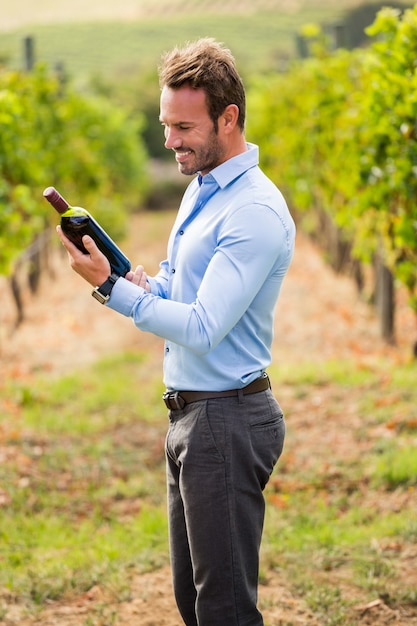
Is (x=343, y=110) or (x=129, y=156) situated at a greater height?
(x=129, y=156)

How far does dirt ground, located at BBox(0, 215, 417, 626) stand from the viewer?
3.82m

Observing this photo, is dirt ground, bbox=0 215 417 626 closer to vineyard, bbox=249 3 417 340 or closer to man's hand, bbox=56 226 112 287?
vineyard, bbox=249 3 417 340

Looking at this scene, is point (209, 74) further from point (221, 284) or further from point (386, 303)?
point (386, 303)

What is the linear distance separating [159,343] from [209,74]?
30.8ft

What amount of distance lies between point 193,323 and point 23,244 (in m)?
6.52

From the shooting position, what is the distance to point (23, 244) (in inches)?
343

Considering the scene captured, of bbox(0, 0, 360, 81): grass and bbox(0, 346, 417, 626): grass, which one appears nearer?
bbox(0, 346, 417, 626): grass

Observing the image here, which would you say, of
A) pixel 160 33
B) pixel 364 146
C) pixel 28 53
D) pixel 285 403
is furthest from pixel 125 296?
pixel 160 33

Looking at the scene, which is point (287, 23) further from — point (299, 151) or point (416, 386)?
point (416, 386)

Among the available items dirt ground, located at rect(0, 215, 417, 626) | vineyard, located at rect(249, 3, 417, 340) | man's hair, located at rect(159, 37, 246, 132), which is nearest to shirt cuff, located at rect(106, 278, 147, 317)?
man's hair, located at rect(159, 37, 246, 132)

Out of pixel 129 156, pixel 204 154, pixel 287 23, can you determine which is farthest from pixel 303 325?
pixel 287 23

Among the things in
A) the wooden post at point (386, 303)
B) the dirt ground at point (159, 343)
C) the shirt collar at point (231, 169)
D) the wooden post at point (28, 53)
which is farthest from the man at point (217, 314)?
the wooden post at point (28, 53)

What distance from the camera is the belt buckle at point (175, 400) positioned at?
276 centimetres

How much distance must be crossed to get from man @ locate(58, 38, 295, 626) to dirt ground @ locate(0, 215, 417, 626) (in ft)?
3.60
